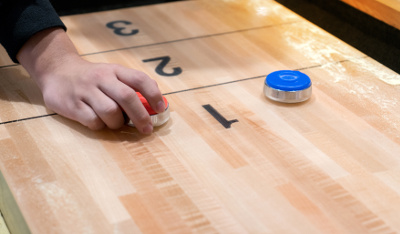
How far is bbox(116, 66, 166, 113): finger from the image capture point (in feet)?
3.37

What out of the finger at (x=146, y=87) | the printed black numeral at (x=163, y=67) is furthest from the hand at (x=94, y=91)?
the printed black numeral at (x=163, y=67)

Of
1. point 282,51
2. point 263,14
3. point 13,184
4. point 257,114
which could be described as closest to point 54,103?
point 13,184

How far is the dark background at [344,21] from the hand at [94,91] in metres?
0.58

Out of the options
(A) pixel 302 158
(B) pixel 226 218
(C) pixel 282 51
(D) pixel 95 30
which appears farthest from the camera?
(D) pixel 95 30

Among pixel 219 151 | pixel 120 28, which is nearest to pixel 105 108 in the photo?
pixel 219 151

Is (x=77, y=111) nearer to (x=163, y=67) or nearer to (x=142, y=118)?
(x=142, y=118)

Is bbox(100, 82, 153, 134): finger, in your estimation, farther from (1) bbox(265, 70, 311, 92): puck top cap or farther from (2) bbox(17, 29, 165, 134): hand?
(1) bbox(265, 70, 311, 92): puck top cap

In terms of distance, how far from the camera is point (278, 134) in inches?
40.4

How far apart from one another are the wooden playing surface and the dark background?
0.07m

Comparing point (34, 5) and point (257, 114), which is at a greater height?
point (34, 5)

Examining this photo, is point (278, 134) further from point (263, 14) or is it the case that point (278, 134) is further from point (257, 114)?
point (263, 14)

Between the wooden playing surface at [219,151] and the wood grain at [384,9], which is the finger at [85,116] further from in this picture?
the wood grain at [384,9]

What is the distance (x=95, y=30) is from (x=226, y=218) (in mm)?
875

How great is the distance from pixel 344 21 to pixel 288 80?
17.8 inches
